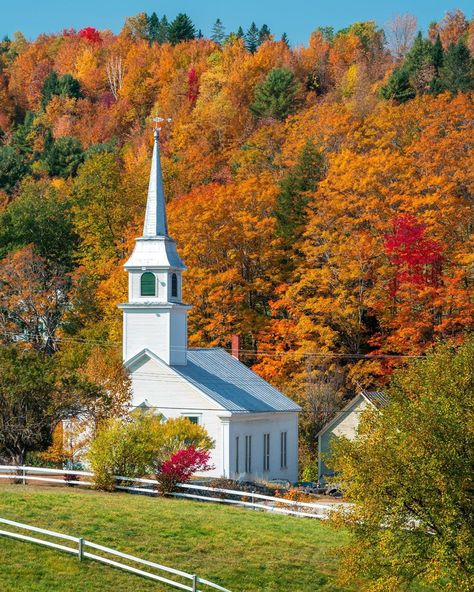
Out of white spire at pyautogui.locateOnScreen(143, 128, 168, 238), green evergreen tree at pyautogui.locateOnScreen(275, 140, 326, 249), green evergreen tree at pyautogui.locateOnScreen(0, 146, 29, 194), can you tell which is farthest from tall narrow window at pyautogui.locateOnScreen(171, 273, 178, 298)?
green evergreen tree at pyautogui.locateOnScreen(0, 146, 29, 194)

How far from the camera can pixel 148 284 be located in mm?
64625

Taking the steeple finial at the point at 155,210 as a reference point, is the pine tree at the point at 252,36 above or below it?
above

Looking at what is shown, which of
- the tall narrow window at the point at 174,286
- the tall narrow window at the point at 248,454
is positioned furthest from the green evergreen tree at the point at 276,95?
the tall narrow window at the point at 248,454

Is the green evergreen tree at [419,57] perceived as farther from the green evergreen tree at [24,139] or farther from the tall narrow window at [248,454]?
the tall narrow window at [248,454]

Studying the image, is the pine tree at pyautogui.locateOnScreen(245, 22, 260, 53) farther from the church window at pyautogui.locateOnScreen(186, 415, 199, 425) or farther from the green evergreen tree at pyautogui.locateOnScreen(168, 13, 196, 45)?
the church window at pyautogui.locateOnScreen(186, 415, 199, 425)

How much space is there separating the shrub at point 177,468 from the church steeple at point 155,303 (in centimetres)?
1354

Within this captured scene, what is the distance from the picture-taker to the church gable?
61250mm

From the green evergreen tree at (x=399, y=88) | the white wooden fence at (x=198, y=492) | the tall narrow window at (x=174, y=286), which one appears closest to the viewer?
the white wooden fence at (x=198, y=492)

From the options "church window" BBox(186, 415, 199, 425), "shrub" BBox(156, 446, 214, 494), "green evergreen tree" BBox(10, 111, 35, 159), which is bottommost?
"shrub" BBox(156, 446, 214, 494)

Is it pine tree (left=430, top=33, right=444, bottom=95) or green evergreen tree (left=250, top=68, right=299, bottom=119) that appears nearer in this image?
pine tree (left=430, top=33, right=444, bottom=95)

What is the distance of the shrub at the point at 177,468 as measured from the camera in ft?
160

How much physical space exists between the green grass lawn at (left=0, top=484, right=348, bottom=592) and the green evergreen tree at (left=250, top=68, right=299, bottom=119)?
257 ft

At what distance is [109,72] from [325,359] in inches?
3910

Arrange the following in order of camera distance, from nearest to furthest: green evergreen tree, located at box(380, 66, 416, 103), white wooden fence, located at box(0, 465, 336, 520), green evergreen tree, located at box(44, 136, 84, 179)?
white wooden fence, located at box(0, 465, 336, 520), green evergreen tree, located at box(380, 66, 416, 103), green evergreen tree, located at box(44, 136, 84, 179)
